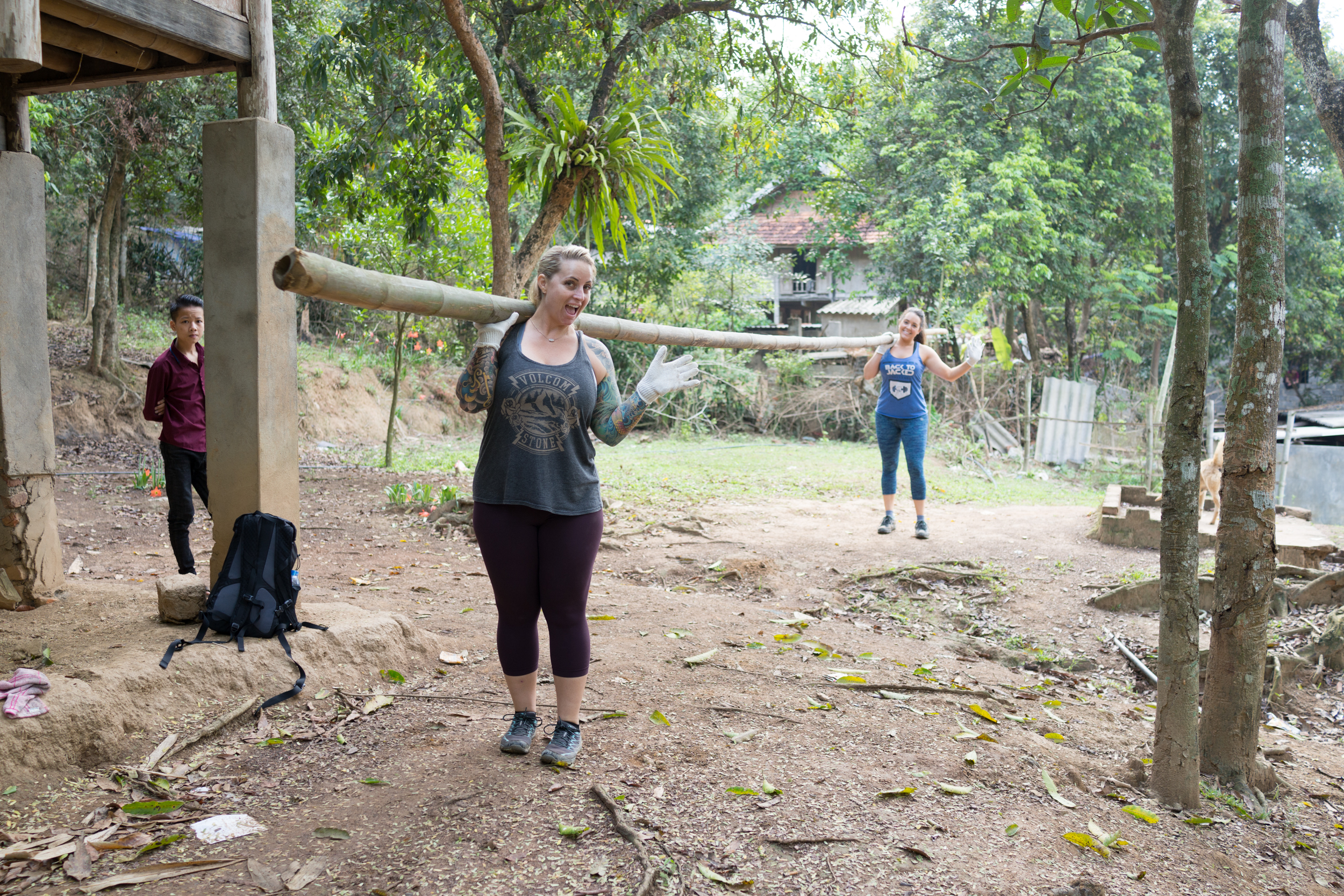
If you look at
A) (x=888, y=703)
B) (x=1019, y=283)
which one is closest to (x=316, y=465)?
(x=888, y=703)

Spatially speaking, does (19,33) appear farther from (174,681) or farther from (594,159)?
(594,159)

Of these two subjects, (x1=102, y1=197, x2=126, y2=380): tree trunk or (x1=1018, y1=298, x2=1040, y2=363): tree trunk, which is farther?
(x1=1018, y1=298, x2=1040, y2=363): tree trunk

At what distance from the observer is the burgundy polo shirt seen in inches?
186

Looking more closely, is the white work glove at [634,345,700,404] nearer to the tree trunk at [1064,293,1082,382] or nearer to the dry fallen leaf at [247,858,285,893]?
the dry fallen leaf at [247,858,285,893]

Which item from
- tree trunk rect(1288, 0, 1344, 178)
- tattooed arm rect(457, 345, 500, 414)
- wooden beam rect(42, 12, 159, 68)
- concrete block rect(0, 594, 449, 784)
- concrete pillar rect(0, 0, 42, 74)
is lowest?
concrete block rect(0, 594, 449, 784)

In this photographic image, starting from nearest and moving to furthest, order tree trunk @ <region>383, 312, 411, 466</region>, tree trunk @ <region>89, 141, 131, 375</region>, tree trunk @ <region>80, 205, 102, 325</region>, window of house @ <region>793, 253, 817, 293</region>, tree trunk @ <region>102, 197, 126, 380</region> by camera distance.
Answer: tree trunk @ <region>383, 312, 411, 466</region>, tree trunk @ <region>89, 141, 131, 375</region>, tree trunk @ <region>102, 197, 126, 380</region>, tree trunk @ <region>80, 205, 102, 325</region>, window of house @ <region>793, 253, 817, 293</region>

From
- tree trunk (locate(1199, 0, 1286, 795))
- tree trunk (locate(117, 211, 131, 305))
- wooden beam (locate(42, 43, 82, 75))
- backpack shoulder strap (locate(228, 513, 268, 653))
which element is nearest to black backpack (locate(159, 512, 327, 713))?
backpack shoulder strap (locate(228, 513, 268, 653))

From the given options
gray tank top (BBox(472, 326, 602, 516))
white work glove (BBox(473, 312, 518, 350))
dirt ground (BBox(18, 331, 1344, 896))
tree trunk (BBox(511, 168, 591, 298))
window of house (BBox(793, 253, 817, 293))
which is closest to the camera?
dirt ground (BBox(18, 331, 1344, 896))

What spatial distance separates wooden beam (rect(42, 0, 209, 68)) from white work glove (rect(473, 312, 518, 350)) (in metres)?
1.98

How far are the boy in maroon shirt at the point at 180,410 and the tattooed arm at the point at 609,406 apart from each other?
2.79m

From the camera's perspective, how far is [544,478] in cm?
287

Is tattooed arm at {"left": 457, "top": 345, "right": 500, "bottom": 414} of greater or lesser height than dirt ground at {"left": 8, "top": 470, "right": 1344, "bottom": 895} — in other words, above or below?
above

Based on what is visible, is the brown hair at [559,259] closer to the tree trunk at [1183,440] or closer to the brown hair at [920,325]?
the tree trunk at [1183,440]

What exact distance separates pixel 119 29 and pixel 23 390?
1831 mm
